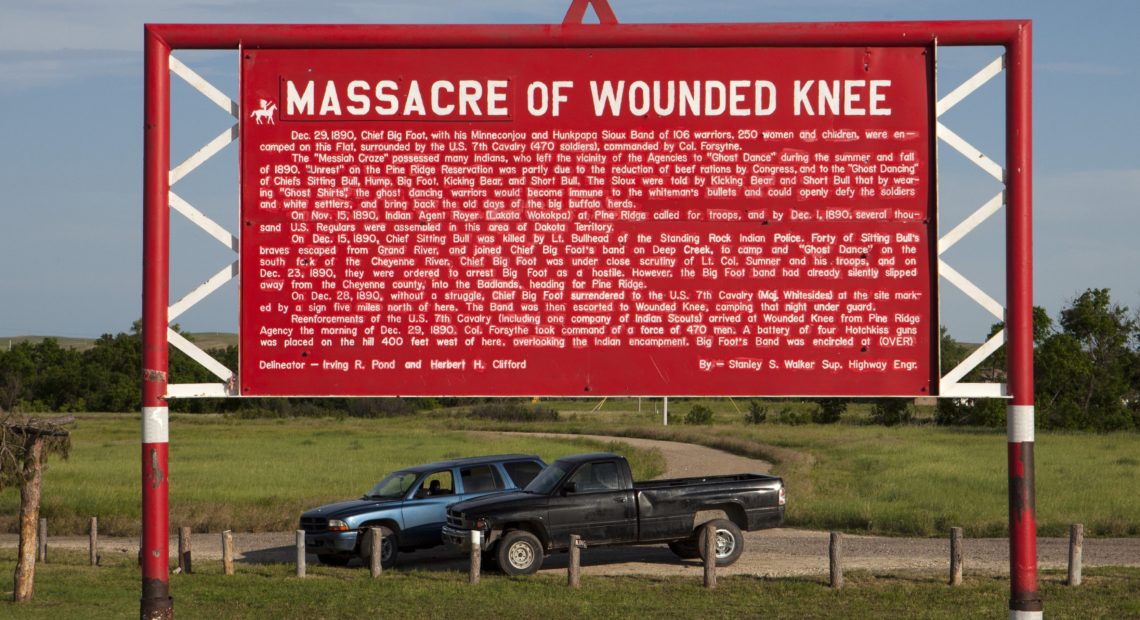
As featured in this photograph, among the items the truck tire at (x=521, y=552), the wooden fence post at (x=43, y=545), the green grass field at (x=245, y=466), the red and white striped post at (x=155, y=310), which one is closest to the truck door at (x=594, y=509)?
the truck tire at (x=521, y=552)

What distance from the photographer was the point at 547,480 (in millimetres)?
20828

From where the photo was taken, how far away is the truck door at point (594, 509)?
66.6ft

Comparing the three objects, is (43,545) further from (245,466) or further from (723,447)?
(723,447)

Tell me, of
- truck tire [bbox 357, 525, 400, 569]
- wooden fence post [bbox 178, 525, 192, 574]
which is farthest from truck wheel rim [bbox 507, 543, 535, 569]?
wooden fence post [bbox 178, 525, 192, 574]

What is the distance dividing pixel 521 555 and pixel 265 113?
13.4 metres

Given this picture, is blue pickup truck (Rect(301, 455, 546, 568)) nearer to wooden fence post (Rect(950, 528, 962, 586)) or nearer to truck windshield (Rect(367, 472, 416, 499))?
truck windshield (Rect(367, 472, 416, 499))

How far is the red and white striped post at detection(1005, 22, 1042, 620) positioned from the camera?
310 inches

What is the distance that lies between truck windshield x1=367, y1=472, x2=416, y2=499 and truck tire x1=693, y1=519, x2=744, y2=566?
214 inches

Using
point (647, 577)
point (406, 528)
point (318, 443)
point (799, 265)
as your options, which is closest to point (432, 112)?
point (799, 265)

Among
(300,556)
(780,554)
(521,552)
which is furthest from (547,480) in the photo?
(780,554)

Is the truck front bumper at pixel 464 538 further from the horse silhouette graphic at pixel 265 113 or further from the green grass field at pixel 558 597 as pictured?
the horse silhouette graphic at pixel 265 113

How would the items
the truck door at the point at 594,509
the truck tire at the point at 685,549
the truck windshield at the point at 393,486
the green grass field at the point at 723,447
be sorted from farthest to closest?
the green grass field at the point at 723,447
the truck windshield at the point at 393,486
the truck tire at the point at 685,549
the truck door at the point at 594,509

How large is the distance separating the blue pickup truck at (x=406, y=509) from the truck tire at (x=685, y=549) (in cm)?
283

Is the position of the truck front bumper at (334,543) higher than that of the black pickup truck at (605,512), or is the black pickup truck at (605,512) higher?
the black pickup truck at (605,512)
